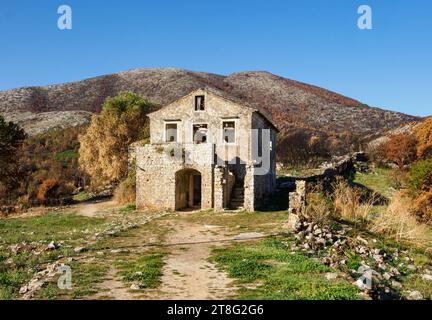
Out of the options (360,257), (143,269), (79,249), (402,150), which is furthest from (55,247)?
(402,150)

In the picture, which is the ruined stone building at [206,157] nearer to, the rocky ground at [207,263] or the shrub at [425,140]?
the rocky ground at [207,263]

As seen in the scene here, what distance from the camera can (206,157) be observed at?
2211cm

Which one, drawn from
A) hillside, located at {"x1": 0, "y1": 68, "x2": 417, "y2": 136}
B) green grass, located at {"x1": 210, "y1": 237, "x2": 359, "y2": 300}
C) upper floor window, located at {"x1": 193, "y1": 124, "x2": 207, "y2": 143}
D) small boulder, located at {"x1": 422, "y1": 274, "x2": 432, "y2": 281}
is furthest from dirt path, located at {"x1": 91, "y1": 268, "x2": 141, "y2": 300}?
hillside, located at {"x1": 0, "y1": 68, "x2": 417, "y2": 136}

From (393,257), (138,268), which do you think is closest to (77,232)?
(138,268)

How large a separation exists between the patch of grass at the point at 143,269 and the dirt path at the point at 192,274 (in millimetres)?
176

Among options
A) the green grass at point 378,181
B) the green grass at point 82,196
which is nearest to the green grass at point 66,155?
the green grass at point 82,196

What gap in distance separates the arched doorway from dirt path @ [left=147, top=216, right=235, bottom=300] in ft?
29.4

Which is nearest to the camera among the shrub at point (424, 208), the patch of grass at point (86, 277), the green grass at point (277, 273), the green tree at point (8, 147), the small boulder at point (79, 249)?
the green grass at point (277, 273)

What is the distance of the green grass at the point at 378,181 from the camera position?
28.4 metres

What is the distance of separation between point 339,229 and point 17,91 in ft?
237

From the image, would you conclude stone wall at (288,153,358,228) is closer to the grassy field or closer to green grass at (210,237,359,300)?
green grass at (210,237,359,300)

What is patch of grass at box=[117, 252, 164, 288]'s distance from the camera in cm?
809

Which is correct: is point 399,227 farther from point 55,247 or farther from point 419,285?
point 55,247

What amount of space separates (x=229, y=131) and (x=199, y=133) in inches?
77.8
